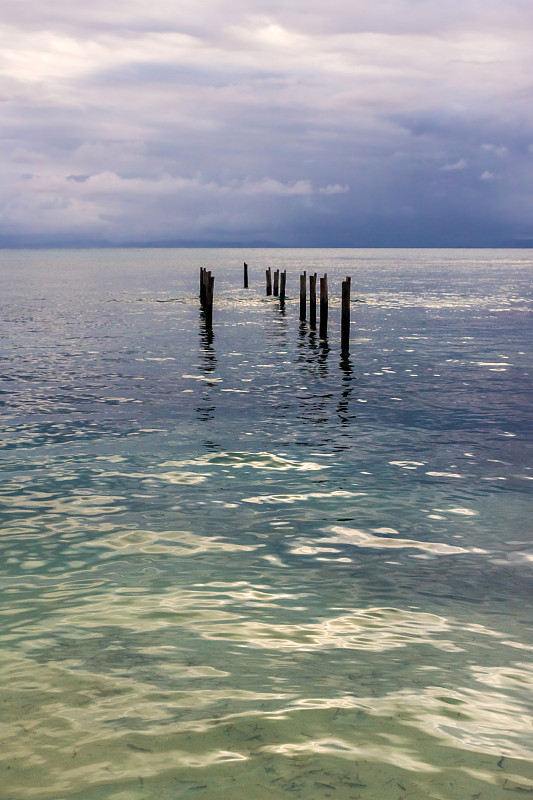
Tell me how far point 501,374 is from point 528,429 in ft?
29.7

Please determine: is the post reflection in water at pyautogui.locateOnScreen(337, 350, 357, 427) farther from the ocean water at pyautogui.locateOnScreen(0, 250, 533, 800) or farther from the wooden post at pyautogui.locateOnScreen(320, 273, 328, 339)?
the wooden post at pyautogui.locateOnScreen(320, 273, 328, 339)

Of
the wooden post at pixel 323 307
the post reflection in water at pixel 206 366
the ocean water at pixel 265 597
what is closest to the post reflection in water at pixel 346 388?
the ocean water at pixel 265 597

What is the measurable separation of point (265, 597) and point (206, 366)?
66.4ft

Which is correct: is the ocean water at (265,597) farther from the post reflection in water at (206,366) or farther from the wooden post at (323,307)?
the wooden post at (323,307)

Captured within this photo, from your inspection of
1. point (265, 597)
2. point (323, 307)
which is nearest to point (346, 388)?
point (323, 307)

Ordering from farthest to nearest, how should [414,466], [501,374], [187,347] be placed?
[187,347] < [501,374] < [414,466]

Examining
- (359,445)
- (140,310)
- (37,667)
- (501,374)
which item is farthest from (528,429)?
(140,310)

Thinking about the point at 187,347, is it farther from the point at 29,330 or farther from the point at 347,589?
the point at 347,589

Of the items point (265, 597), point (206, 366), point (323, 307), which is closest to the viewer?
point (265, 597)

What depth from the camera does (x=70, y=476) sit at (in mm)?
13188

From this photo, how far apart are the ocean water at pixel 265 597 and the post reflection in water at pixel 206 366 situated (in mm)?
148

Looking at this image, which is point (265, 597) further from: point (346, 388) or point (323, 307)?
point (323, 307)

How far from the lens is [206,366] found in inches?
1110

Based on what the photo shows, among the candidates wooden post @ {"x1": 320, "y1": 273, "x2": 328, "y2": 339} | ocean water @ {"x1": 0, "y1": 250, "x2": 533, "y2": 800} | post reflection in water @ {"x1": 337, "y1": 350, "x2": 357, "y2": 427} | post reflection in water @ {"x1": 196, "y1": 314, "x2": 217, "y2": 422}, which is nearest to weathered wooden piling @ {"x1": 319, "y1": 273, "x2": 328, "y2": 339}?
wooden post @ {"x1": 320, "y1": 273, "x2": 328, "y2": 339}
